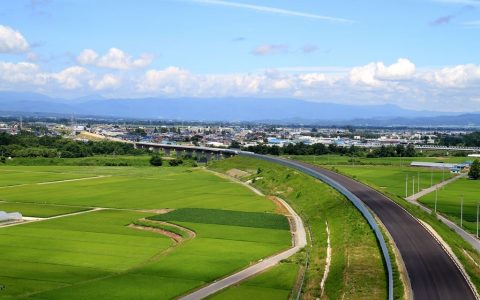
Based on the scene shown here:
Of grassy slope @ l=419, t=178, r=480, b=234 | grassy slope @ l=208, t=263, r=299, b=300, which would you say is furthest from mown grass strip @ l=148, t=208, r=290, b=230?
grassy slope @ l=419, t=178, r=480, b=234

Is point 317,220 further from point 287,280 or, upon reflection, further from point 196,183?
point 196,183

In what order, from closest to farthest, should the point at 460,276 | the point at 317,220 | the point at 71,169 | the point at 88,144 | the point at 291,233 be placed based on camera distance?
the point at 460,276 → the point at 291,233 → the point at 317,220 → the point at 71,169 → the point at 88,144

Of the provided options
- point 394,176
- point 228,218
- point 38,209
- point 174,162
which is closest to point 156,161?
point 174,162

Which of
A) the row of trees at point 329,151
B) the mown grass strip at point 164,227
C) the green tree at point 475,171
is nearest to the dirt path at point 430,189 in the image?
the green tree at point 475,171

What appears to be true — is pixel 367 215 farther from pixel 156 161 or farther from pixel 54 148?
pixel 54 148

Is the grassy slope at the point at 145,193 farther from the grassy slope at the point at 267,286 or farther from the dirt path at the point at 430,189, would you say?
the grassy slope at the point at 267,286

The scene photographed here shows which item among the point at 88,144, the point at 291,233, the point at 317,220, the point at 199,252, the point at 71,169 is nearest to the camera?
the point at 199,252

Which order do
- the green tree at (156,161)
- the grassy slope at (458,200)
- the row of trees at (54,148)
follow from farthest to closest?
1. the row of trees at (54,148)
2. the green tree at (156,161)
3. the grassy slope at (458,200)

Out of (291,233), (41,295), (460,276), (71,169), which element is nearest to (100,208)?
(291,233)
